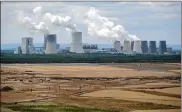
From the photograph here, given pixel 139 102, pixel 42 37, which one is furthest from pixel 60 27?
pixel 139 102

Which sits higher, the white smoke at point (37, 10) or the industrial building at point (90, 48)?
the white smoke at point (37, 10)

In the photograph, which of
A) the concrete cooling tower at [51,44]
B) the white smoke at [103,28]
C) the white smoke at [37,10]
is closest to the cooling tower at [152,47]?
the white smoke at [103,28]

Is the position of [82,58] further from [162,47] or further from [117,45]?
[162,47]

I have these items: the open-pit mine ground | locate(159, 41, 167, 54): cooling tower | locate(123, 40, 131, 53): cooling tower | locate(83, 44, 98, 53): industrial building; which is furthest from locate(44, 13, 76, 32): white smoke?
locate(159, 41, 167, 54): cooling tower

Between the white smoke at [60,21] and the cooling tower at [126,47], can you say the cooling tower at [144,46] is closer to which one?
the cooling tower at [126,47]

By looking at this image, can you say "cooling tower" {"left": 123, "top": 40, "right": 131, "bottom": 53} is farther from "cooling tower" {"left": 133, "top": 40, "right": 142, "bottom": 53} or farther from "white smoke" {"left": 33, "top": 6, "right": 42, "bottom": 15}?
"white smoke" {"left": 33, "top": 6, "right": 42, "bottom": 15}

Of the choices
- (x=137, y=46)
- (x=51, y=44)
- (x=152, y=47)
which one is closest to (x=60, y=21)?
(x=51, y=44)
